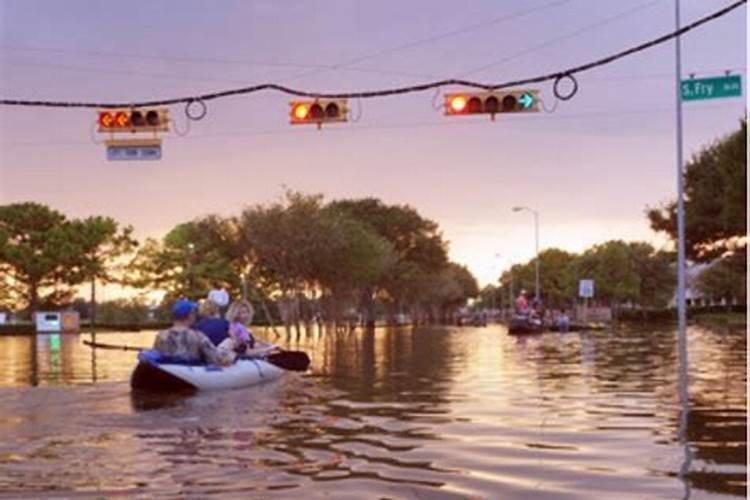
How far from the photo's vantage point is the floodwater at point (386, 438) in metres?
9.19

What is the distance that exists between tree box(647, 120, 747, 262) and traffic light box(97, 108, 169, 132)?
1471 inches

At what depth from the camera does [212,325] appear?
68.1ft

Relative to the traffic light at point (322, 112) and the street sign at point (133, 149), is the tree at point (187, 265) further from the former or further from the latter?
the traffic light at point (322, 112)

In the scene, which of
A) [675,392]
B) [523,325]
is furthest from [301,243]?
[675,392]

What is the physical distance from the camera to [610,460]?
10.5 meters

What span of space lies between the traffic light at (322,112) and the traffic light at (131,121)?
106 inches

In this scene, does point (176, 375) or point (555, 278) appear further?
point (555, 278)

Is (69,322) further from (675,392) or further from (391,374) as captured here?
(675,392)

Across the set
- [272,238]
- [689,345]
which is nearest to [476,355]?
[689,345]

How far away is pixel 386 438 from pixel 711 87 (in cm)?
1428

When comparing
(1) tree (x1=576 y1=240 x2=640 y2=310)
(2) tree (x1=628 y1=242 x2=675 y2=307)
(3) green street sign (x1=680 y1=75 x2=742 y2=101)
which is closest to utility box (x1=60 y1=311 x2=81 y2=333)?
(1) tree (x1=576 y1=240 x2=640 y2=310)

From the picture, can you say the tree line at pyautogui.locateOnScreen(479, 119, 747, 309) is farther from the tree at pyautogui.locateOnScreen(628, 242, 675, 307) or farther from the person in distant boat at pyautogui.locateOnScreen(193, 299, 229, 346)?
the person in distant boat at pyautogui.locateOnScreen(193, 299, 229, 346)

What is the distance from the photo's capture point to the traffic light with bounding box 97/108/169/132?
2333 cm

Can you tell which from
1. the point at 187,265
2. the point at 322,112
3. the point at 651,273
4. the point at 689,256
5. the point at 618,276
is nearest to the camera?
the point at 322,112
